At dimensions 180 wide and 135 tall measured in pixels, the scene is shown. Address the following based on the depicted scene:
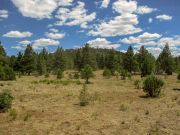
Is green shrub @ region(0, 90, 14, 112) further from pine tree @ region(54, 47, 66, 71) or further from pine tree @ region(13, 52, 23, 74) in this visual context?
pine tree @ region(54, 47, 66, 71)

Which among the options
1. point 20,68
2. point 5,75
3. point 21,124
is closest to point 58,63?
point 20,68

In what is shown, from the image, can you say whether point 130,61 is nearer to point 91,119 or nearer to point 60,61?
point 60,61

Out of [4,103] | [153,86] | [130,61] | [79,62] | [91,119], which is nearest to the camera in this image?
[91,119]

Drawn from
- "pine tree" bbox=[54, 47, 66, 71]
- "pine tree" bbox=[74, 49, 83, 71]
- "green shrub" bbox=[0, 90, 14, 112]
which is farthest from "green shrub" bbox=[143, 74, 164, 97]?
"pine tree" bbox=[54, 47, 66, 71]

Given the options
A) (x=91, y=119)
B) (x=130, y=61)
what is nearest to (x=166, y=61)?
(x=130, y=61)

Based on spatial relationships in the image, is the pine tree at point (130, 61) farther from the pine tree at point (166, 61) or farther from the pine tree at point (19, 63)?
the pine tree at point (19, 63)

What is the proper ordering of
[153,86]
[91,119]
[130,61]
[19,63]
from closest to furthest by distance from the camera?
[91,119]
[153,86]
[19,63]
[130,61]

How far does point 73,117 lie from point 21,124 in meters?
3.08

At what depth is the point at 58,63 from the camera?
315 ft

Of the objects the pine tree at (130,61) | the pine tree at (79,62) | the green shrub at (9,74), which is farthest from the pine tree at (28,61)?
the pine tree at (79,62)

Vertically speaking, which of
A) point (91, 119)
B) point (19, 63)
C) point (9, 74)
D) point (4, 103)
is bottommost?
point (91, 119)

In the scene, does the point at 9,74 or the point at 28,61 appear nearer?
the point at 9,74

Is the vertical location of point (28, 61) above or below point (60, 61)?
below

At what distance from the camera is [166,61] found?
74.0 m
